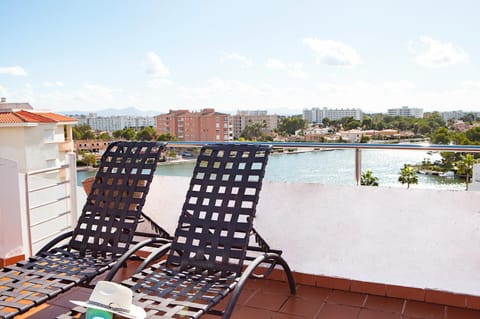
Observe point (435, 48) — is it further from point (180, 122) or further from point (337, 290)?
point (337, 290)

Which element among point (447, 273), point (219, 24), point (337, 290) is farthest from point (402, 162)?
point (219, 24)

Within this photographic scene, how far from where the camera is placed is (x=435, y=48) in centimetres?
3397

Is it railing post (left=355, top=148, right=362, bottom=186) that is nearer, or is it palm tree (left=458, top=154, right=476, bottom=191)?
palm tree (left=458, top=154, right=476, bottom=191)

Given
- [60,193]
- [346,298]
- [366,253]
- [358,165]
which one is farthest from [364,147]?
[60,193]

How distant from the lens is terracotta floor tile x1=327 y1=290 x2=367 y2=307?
119 inches

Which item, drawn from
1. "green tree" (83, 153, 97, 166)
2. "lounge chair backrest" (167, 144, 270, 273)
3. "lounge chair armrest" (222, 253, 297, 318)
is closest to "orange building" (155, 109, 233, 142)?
"green tree" (83, 153, 97, 166)

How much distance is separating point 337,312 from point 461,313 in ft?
2.38

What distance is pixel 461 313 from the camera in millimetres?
2850

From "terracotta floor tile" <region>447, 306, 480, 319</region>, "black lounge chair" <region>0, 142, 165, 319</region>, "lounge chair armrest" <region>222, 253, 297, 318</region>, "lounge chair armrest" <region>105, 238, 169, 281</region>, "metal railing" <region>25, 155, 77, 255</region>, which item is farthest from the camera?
"metal railing" <region>25, 155, 77, 255</region>

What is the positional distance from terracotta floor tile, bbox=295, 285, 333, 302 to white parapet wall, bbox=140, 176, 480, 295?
0.38 ft

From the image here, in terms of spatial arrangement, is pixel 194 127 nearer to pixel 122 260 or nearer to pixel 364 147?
pixel 364 147

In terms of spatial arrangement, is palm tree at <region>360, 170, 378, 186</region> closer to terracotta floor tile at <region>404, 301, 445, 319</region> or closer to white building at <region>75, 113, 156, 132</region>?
terracotta floor tile at <region>404, 301, 445, 319</region>

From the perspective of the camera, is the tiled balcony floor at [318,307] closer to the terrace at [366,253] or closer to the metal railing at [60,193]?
the terrace at [366,253]

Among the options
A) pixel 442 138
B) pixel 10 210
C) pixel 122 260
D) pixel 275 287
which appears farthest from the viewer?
pixel 10 210
